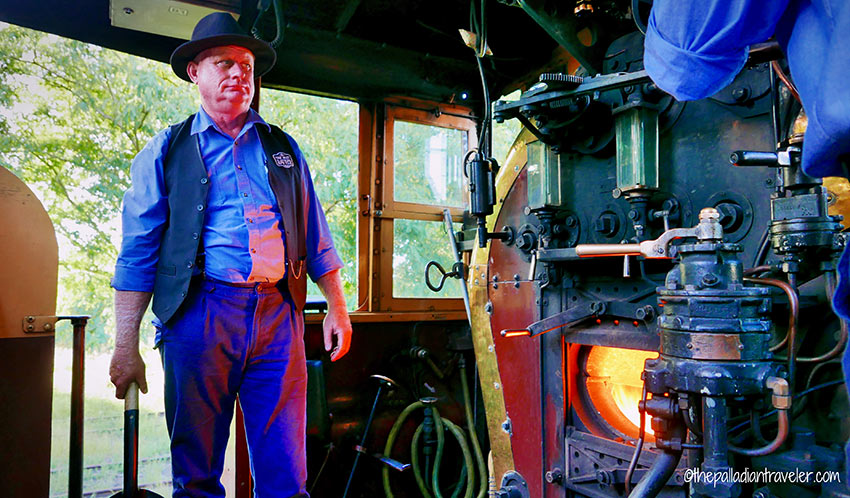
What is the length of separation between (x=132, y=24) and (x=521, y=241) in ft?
6.37

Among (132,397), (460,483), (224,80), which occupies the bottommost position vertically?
Answer: (460,483)

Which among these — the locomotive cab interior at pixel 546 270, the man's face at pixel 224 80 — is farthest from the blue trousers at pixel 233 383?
the locomotive cab interior at pixel 546 270

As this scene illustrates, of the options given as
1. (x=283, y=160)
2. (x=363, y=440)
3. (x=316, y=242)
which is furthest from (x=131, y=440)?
(x=363, y=440)

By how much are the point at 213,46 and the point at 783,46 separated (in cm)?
173

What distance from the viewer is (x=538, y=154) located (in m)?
2.33

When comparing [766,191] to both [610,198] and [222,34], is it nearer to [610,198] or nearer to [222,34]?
[610,198]

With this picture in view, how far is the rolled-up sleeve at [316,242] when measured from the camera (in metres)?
2.23

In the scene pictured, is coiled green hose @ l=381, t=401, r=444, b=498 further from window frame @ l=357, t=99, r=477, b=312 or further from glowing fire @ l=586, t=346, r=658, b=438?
glowing fire @ l=586, t=346, r=658, b=438

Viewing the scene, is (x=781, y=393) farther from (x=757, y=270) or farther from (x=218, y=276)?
(x=218, y=276)

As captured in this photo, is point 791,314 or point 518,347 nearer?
point 791,314

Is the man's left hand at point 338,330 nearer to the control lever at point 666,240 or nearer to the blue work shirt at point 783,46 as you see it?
the control lever at point 666,240

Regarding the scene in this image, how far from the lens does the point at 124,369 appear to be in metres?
1.80

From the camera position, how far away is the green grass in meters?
2.91

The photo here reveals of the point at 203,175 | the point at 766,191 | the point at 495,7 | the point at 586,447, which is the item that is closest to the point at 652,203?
the point at 766,191
